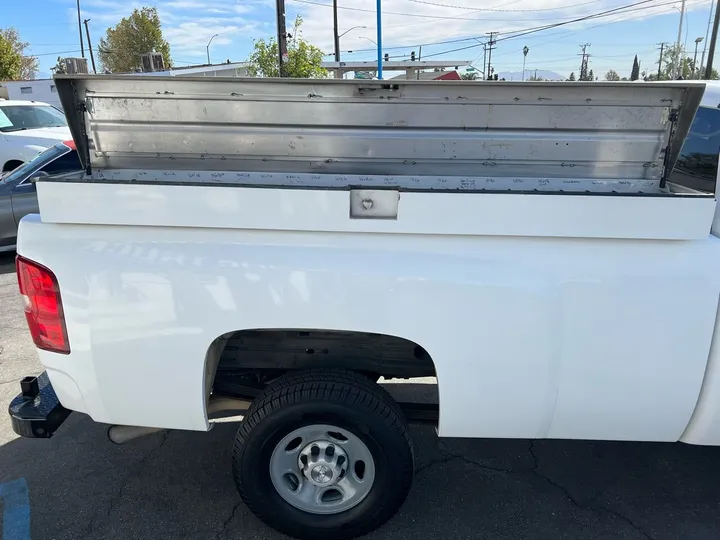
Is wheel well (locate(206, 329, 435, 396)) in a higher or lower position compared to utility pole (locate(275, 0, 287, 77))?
lower

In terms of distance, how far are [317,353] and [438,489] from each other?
1.05m

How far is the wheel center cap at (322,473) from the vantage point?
247cm

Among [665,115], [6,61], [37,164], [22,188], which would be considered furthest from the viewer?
[6,61]

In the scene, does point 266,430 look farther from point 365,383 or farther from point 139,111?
point 139,111

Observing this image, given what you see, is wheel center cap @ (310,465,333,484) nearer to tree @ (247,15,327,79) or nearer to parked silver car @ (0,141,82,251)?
parked silver car @ (0,141,82,251)

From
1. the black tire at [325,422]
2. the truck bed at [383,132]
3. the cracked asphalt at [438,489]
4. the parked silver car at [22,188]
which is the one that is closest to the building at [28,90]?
the parked silver car at [22,188]

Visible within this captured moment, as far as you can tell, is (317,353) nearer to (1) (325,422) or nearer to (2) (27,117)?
(1) (325,422)

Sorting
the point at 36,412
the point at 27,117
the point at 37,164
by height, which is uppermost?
the point at 27,117

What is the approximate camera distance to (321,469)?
8.09ft

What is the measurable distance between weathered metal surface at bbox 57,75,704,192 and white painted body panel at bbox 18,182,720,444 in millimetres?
454

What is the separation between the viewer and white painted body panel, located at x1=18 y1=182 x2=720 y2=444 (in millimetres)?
2154

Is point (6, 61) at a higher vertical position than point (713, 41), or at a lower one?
higher

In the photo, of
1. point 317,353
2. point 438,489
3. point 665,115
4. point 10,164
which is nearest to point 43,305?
point 317,353

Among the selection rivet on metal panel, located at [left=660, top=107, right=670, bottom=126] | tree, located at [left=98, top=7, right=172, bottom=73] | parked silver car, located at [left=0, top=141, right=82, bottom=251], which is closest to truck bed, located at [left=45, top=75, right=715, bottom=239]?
rivet on metal panel, located at [left=660, top=107, right=670, bottom=126]
